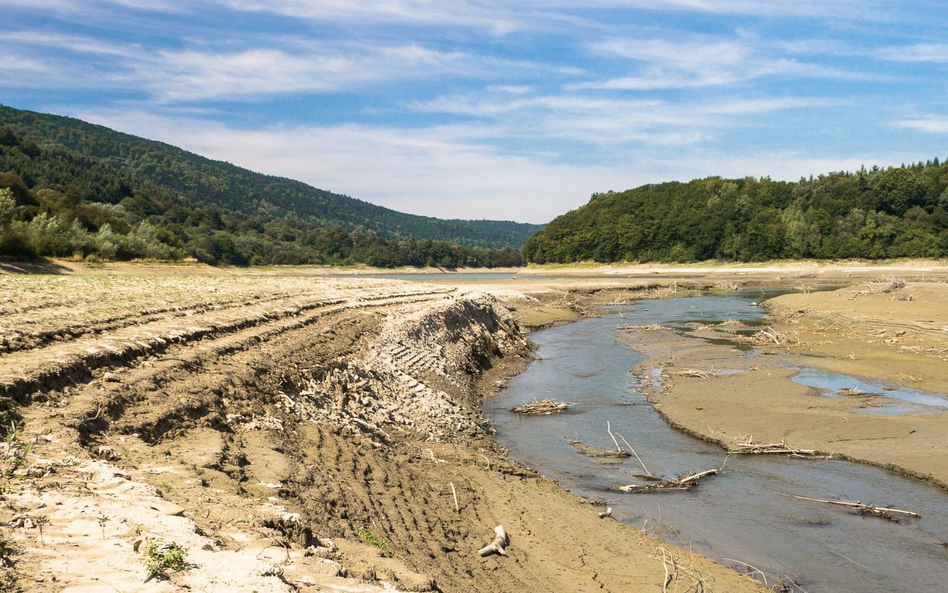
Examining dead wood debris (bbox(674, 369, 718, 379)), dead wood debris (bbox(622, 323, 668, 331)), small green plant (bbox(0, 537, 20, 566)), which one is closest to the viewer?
small green plant (bbox(0, 537, 20, 566))

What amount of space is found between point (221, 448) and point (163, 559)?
11.0 ft

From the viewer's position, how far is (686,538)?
316 inches

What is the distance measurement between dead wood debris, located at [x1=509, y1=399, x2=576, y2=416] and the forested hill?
8819 cm

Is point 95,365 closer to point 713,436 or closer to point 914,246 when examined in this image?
point 713,436

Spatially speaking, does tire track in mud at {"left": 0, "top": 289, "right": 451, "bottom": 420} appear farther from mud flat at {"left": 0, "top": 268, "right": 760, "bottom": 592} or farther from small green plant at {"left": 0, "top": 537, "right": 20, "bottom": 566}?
small green plant at {"left": 0, "top": 537, "right": 20, "bottom": 566}

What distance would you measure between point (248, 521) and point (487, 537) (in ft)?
9.80

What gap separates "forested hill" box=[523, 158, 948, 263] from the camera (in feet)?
298

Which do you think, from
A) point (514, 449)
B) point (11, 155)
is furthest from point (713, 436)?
point (11, 155)

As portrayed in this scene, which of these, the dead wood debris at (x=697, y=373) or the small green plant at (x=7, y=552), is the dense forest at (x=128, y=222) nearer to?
the dead wood debris at (x=697, y=373)

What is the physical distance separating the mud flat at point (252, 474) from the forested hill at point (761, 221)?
3680 inches

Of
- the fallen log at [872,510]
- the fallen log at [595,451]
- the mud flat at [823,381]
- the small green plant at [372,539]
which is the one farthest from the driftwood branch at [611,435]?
the small green plant at [372,539]

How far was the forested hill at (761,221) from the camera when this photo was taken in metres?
90.8

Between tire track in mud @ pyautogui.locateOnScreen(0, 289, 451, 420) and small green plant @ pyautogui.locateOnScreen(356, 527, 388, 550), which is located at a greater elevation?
tire track in mud @ pyautogui.locateOnScreen(0, 289, 451, 420)

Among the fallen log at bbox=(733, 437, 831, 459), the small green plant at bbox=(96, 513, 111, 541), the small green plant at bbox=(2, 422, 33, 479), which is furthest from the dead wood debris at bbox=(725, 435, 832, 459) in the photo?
the small green plant at bbox=(2, 422, 33, 479)
